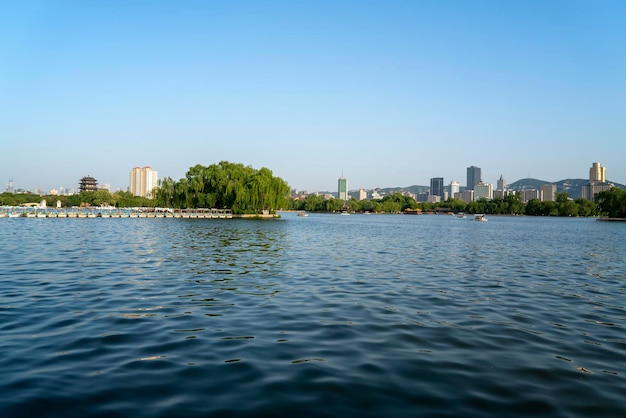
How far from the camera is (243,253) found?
86.2 ft

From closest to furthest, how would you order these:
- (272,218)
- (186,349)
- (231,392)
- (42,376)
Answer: (231,392)
(42,376)
(186,349)
(272,218)

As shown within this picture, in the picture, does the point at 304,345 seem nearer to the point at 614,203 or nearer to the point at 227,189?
the point at 227,189

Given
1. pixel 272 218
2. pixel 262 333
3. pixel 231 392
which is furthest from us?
pixel 272 218

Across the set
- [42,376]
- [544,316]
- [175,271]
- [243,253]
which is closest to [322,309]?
[544,316]

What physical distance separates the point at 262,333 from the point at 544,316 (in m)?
7.17

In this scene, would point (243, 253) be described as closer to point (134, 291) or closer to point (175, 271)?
point (175, 271)

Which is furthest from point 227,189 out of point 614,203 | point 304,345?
point 614,203

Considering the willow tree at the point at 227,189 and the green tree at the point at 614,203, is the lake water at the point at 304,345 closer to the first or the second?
the willow tree at the point at 227,189

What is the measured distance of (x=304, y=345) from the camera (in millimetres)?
8438

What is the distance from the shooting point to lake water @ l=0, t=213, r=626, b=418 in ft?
19.3

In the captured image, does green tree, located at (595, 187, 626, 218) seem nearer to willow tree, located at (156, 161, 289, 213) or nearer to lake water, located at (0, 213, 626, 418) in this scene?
willow tree, located at (156, 161, 289, 213)

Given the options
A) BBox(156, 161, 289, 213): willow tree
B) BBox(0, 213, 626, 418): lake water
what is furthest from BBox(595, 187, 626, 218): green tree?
BBox(0, 213, 626, 418): lake water

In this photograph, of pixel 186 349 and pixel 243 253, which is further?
pixel 243 253

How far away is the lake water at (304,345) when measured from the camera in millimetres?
5887
